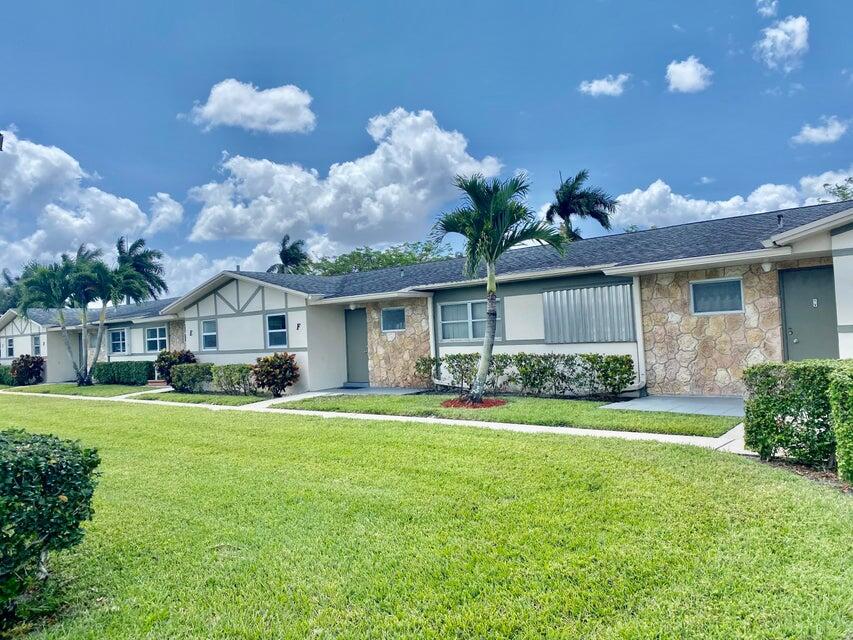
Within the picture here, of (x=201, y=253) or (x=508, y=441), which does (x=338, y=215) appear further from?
(x=508, y=441)

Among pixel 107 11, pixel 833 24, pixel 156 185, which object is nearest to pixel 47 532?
pixel 107 11

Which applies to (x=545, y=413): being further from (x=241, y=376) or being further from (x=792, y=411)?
(x=241, y=376)

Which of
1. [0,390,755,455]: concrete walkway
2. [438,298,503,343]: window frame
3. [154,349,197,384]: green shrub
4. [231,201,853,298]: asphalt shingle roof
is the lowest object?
[0,390,755,455]: concrete walkway

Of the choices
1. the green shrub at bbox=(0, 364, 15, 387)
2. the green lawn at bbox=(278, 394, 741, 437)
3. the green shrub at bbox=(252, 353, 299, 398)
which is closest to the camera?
the green lawn at bbox=(278, 394, 741, 437)

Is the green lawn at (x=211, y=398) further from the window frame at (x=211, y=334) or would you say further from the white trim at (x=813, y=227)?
the white trim at (x=813, y=227)

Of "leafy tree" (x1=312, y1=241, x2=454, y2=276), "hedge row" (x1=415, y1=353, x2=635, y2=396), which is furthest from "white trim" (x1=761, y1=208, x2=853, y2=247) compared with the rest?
"leafy tree" (x1=312, y1=241, x2=454, y2=276)

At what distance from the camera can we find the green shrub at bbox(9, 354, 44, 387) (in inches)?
994

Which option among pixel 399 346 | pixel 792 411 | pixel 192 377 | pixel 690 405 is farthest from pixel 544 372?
pixel 192 377

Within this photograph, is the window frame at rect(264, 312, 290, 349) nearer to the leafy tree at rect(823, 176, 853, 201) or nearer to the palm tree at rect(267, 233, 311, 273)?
the palm tree at rect(267, 233, 311, 273)

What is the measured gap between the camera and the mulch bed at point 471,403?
10656 mm

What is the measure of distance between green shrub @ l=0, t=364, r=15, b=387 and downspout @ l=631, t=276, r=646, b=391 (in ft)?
93.3

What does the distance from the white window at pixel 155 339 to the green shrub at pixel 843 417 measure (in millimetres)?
21792

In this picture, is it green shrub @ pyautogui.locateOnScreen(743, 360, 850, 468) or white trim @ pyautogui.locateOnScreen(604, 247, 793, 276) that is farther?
white trim @ pyautogui.locateOnScreen(604, 247, 793, 276)

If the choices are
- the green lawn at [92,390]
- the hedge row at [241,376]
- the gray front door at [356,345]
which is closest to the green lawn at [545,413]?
the hedge row at [241,376]
